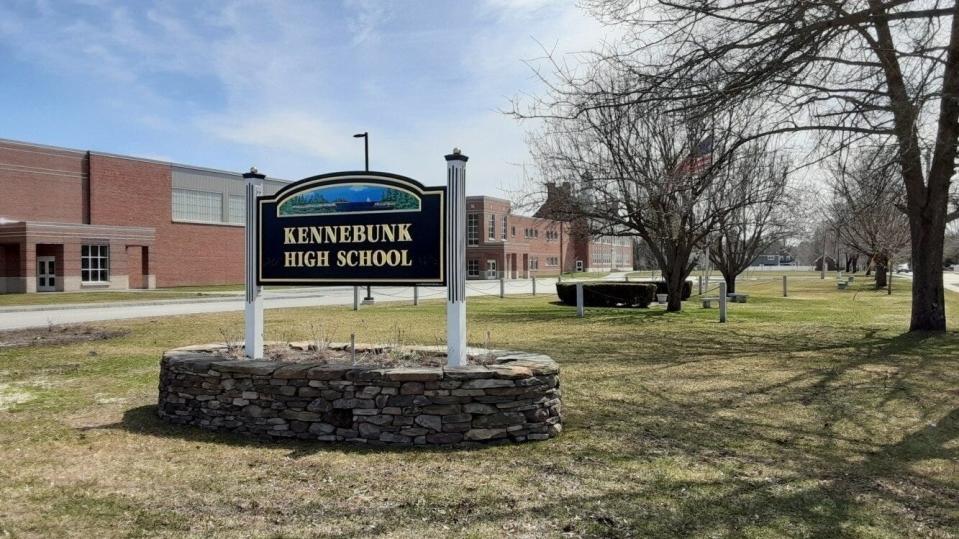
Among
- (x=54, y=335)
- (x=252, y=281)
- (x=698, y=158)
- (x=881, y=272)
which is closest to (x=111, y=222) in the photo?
(x=54, y=335)

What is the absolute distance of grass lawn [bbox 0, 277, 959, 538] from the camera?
3977 mm

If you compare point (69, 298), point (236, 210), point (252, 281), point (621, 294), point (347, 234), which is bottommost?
point (69, 298)

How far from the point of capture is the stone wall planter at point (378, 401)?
18.5ft

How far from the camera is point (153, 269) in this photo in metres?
41.9

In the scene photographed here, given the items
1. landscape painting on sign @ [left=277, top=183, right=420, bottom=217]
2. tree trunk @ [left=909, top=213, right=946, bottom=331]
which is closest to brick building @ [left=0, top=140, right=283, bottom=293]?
landscape painting on sign @ [left=277, top=183, right=420, bottom=217]

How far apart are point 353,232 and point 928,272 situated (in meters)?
12.1

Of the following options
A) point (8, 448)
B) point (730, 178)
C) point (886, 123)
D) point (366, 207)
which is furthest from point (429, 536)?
point (730, 178)

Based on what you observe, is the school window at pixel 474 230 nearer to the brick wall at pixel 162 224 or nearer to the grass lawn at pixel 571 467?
the brick wall at pixel 162 224

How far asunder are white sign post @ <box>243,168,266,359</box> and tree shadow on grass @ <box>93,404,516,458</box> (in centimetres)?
101

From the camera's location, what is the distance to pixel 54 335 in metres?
13.6

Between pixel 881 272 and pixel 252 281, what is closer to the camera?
pixel 252 281

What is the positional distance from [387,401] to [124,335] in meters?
10.5

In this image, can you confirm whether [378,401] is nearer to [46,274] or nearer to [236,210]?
[46,274]

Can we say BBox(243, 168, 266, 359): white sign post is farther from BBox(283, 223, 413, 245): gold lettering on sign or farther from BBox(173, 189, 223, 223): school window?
BBox(173, 189, 223, 223): school window
